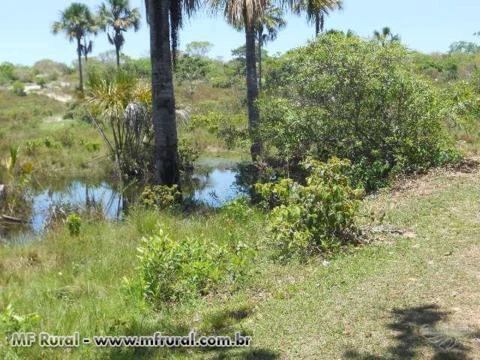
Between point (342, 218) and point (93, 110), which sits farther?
point (93, 110)

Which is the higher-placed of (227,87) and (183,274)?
(227,87)

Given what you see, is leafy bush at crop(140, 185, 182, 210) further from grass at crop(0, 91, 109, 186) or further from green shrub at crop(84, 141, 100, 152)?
green shrub at crop(84, 141, 100, 152)

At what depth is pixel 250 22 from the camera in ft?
48.2

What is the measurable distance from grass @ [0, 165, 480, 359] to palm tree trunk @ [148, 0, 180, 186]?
2.92m

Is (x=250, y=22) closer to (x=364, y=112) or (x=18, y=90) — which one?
(x=364, y=112)

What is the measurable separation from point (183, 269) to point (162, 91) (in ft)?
19.9

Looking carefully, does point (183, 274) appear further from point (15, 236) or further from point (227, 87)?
point (227, 87)

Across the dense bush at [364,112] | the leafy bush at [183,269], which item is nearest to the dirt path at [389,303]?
the leafy bush at [183,269]

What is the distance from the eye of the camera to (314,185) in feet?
24.9

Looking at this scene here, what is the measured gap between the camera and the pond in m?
12.1

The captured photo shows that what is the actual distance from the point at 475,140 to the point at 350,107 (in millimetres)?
6337

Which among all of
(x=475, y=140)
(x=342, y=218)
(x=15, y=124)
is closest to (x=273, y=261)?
(x=342, y=218)

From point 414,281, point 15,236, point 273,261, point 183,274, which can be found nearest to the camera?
point 414,281

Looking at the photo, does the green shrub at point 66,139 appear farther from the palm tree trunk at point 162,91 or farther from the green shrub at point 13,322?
the green shrub at point 13,322
